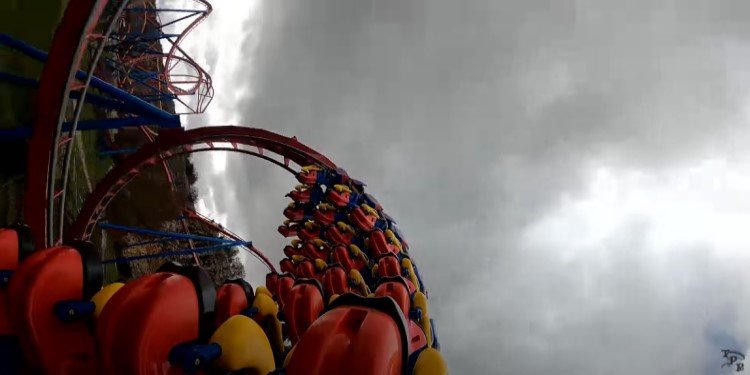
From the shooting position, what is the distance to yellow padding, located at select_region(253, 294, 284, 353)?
261cm

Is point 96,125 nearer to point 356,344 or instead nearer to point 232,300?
point 232,300

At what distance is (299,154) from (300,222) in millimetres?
2082

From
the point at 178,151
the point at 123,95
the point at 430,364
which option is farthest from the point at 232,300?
the point at 178,151

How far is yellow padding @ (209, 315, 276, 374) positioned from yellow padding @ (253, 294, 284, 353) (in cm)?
70

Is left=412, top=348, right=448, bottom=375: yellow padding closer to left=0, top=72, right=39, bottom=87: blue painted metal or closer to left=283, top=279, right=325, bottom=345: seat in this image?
left=283, top=279, right=325, bottom=345: seat

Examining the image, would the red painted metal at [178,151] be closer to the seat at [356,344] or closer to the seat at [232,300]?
the seat at [232,300]

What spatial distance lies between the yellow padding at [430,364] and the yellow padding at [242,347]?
63 cm

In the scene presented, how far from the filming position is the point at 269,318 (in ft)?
8.78

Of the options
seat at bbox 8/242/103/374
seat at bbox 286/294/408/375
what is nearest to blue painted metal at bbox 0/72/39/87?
seat at bbox 8/242/103/374

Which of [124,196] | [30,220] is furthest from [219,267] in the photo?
[30,220]

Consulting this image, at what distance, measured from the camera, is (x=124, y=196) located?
23.5m

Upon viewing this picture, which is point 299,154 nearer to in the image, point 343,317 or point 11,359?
point 11,359

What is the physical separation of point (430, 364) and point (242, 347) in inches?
28.1

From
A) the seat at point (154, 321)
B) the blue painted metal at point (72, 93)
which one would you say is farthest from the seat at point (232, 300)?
the blue painted metal at point (72, 93)
